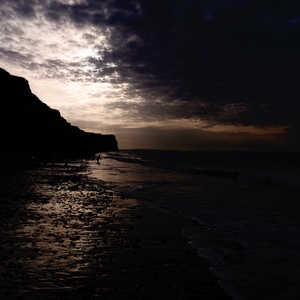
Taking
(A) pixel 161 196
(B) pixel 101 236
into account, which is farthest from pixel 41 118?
(B) pixel 101 236

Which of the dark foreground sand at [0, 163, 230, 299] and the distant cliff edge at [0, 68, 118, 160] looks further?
the distant cliff edge at [0, 68, 118, 160]

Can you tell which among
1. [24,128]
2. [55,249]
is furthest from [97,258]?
[24,128]

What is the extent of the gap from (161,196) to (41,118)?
73.4 m

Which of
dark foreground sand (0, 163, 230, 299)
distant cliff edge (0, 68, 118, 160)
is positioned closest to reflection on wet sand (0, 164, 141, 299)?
dark foreground sand (0, 163, 230, 299)

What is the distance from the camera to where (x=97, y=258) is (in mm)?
7965

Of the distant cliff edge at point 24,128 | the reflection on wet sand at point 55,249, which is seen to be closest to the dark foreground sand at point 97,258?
the reflection on wet sand at point 55,249

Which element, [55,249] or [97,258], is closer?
[97,258]

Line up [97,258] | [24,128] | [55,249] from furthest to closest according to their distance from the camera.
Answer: [24,128] < [55,249] < [97,258]

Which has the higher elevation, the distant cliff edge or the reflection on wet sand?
the distant cliff edge

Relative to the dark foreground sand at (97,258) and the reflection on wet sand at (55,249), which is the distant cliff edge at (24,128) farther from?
the dark foreground sand at (97,258)

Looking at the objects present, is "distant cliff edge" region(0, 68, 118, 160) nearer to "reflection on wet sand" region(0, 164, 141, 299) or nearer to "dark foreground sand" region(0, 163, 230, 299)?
"reflection on wet sand" region(0, 164, 141, 299)

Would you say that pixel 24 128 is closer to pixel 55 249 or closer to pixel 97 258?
pixel 55 249

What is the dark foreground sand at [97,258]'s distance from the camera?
609 cm

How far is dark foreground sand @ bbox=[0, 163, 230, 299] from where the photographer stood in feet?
20.0
